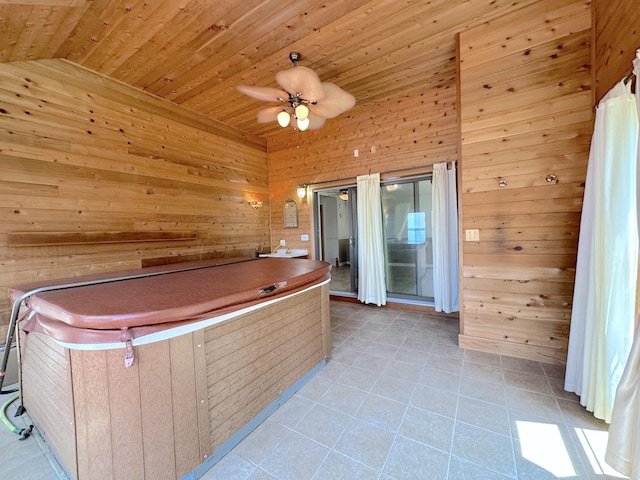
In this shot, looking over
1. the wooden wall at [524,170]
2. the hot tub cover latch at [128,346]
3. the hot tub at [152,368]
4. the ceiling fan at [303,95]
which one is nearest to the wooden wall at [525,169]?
the wooden wall at [524,170]

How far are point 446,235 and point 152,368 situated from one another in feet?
11.5

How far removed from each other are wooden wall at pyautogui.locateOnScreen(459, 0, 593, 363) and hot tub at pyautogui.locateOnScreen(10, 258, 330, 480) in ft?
6.70

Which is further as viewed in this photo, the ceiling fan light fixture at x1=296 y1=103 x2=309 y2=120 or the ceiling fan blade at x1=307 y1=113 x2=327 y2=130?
the ceiling fan blade at x1=307 y1=113 x2=327 y2=130

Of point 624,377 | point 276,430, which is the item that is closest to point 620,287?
point 624,377

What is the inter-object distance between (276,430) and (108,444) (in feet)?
2.98

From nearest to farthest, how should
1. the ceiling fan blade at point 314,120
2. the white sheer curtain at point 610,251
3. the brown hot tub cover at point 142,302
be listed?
the brown hot tub cover at point 142,302
the white sheer curtain at point 610,251
the ceiling fan blade at point 314,120

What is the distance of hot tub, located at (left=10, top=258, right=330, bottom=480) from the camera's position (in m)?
1.03

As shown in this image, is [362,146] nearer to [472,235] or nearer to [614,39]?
[472,235]

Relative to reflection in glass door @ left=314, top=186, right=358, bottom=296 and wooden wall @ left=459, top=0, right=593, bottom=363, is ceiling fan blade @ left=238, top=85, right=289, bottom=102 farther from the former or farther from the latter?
reflection in glass door @ left=314, top=186, right=358, bottom=296

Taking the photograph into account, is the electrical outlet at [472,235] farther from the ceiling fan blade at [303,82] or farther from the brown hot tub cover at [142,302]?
the ceiling fan blade at [303,82]

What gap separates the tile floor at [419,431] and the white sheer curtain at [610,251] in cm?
33

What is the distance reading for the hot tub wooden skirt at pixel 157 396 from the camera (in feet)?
3.41

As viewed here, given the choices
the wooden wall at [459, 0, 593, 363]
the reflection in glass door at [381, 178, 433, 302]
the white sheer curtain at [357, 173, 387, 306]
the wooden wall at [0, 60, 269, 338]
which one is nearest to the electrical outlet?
the wooden wall at [459, 0, 593, 363]

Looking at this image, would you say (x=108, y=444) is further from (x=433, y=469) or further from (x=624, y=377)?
(x=624, y=377)
